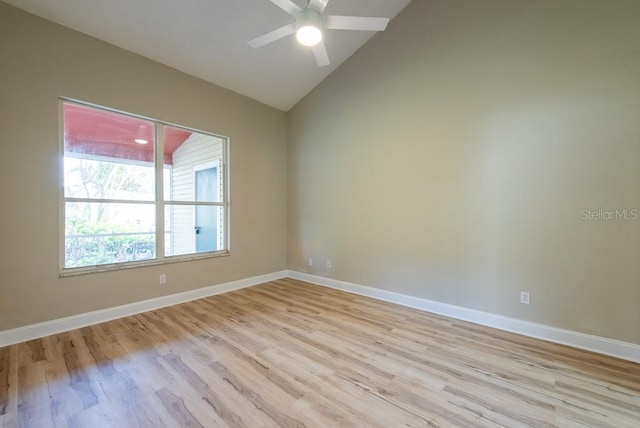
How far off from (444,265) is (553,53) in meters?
2.29

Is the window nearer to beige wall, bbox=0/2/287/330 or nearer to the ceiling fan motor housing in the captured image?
beige wall, bbox=0/2/287/330

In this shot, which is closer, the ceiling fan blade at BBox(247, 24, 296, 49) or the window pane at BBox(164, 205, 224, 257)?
the ceiling fan blade at BBox(247, 24, 296, 49)

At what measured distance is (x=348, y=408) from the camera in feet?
5.44

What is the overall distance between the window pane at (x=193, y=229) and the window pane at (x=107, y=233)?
218 millimetres

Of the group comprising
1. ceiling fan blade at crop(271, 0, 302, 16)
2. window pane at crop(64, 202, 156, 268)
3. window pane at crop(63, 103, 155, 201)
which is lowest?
window pane at crop(64, 202, 156, 268)

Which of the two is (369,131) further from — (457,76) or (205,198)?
(205,198)

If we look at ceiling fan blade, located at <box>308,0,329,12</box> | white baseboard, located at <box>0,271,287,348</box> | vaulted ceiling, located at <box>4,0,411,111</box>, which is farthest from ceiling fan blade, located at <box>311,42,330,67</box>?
white baseboard, located at <box>0,271,287,348</box>

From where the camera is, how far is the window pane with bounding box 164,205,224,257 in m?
3.54

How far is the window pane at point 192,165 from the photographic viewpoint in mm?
3553

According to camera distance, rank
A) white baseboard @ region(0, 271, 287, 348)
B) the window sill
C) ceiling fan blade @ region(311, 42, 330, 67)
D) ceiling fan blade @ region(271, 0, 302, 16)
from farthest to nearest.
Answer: the window sill
ceiling fan blade @ region(311, 42, 330, 67)
white baseboard @ region(0, 271, 287, 348)
ceiling fan blade @ region(271, 0, 302, 16)

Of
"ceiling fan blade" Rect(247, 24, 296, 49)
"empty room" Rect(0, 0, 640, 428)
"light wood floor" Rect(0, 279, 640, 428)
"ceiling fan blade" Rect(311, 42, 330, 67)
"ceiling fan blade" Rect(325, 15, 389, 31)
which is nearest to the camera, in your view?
"light wood floor" Rect(0, 279, 640, 428)

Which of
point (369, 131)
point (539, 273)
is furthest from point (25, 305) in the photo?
point (539, 273)

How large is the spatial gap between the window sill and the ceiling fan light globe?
2.97 meters

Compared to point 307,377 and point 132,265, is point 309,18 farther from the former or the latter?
point 132,265
